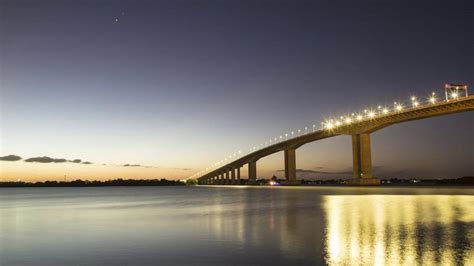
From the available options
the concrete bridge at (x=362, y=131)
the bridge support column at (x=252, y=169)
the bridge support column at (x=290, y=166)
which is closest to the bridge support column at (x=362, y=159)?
the concrete bridge at (x=362, y=131)

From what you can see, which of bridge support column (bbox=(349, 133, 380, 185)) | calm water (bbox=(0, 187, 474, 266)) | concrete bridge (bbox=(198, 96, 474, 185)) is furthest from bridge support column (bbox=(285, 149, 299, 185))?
calm water (bbox=(0, 187, 474, 266))

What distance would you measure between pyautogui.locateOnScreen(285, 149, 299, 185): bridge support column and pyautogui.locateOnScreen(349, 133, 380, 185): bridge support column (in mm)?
33879

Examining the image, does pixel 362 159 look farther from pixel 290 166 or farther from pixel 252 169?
pixel 252 169

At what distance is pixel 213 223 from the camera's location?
26.6 metres

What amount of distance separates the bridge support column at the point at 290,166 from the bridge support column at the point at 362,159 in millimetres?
33879

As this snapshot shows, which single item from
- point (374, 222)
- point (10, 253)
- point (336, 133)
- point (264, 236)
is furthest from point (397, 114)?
point (10, 253)

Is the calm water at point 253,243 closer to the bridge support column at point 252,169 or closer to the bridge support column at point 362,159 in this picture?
the bridge support column at point 362,159

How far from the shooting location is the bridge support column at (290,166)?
134500mm

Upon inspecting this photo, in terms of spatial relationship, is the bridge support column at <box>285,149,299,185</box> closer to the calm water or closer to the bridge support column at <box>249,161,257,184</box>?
the bridge support column at <box>249,161,257,184</box>

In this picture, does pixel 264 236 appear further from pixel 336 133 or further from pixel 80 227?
pixel 336 133

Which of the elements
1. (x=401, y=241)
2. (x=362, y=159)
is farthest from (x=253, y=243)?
(x=362, y=159)

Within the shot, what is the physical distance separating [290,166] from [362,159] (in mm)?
39075

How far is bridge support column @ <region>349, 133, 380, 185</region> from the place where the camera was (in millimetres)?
98131

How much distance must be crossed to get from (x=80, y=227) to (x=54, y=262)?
1195 cm
